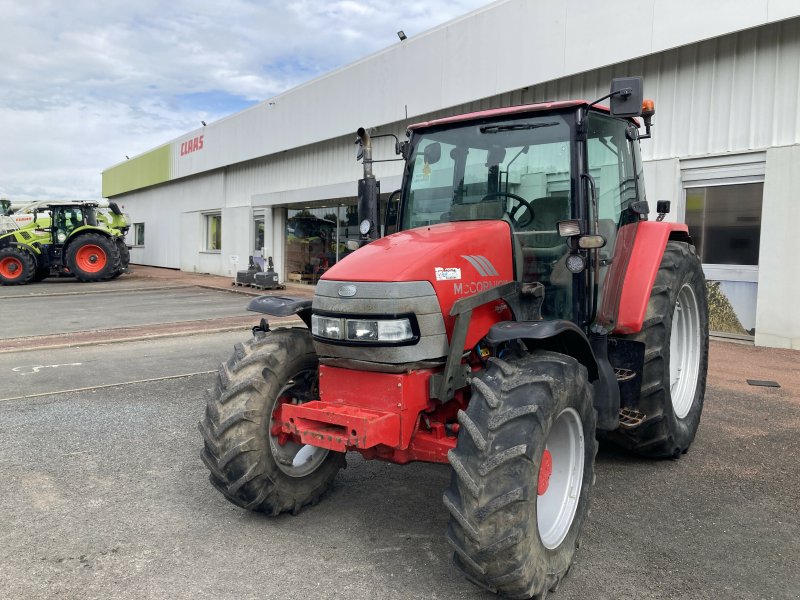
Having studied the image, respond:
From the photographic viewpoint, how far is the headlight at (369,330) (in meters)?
3.17

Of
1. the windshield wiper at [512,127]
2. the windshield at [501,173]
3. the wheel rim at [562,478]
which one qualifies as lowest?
the wheel rim at [562,478]

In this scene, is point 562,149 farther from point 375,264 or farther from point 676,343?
point 676,343

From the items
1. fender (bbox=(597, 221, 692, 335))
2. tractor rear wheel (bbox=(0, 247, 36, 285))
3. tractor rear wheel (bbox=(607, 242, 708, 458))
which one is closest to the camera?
fender (bbox=(597, 221, 692, 335))

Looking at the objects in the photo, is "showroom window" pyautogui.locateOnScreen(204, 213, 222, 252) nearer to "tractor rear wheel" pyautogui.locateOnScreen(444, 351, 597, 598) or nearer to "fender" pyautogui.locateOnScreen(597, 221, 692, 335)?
"fender" pyautogui.locateOnScreen(597, 221, 692, 335)

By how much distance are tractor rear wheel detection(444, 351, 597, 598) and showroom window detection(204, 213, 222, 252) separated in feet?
74.3

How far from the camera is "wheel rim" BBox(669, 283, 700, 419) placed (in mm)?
5203

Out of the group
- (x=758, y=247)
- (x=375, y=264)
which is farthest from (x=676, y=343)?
(x=758, y=247)

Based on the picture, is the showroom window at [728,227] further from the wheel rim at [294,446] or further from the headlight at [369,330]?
the headlight at [369,330]

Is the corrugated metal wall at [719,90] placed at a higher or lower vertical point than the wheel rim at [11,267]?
higher

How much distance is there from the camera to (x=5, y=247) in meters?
21.2

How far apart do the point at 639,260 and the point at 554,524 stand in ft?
6.83

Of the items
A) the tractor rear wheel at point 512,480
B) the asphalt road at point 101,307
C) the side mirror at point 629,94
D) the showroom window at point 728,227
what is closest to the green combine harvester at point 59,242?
the asphalt road at point 101,307

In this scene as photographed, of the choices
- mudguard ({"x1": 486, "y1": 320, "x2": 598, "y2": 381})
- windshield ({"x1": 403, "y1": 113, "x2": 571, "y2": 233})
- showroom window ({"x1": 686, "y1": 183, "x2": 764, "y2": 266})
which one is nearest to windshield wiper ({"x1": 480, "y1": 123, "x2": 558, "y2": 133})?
windshield ({"x1": 403, "y1": 113, "x2": 571, "y2": 233})

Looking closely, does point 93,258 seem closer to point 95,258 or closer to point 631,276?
point 95,258
